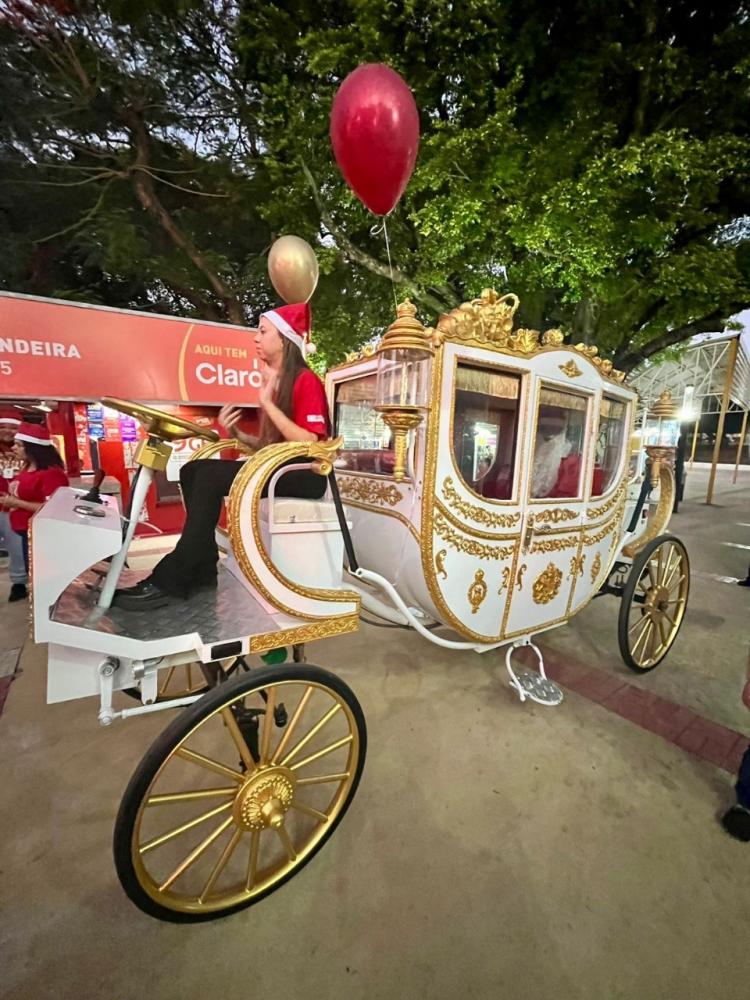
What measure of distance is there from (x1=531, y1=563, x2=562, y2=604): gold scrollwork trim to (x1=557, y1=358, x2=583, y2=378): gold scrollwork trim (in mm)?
1111

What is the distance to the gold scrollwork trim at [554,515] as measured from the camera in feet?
7.74

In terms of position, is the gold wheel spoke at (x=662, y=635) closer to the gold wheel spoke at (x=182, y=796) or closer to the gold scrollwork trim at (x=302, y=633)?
the gold scrollwork trim at (x=302, y=633)

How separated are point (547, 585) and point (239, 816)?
196cm

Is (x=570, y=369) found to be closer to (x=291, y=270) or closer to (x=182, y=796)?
(x=291, y=270)

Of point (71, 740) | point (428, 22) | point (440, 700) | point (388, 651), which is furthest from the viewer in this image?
point (428, 22)

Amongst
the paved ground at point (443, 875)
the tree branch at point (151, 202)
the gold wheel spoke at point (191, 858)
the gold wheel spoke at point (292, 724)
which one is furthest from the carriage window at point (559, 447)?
the tree branch at point (151, 202)

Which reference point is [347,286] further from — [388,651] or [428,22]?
[388,651]

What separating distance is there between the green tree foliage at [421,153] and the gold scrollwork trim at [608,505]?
462 cm

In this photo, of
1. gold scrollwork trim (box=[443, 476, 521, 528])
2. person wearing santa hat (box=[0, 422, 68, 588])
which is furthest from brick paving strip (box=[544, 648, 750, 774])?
person wearing santa hat (box=[0, 422, 68, 588])

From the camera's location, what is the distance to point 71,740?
7.83 feet

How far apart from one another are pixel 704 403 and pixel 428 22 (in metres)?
28.5

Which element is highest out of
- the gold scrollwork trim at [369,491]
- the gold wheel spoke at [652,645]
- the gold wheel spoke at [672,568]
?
the gold scrollwork trim at [369,491]

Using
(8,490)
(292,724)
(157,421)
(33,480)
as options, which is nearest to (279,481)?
(157,421)

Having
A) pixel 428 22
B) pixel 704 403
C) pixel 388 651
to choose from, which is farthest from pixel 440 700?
pixel 704 403
